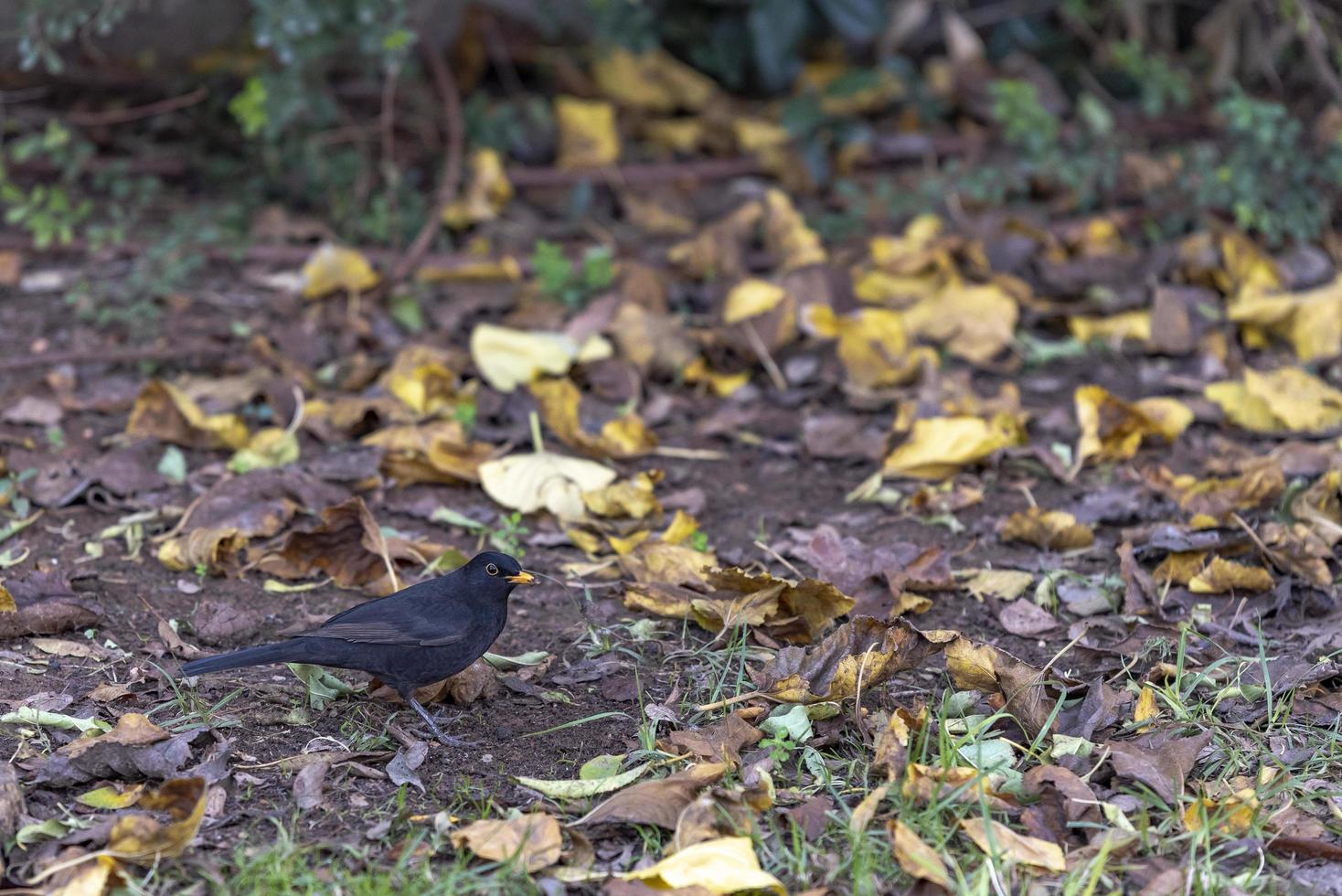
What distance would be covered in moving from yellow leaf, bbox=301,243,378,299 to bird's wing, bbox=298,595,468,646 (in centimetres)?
254

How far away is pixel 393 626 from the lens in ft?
11.3

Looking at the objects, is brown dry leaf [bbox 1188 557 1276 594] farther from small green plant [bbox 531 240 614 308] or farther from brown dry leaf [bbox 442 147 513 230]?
brown dry leaf [bbox 442 147 513 230]

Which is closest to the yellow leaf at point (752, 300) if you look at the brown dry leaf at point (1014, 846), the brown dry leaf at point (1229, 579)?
the brown dry leaf at point (1229, 579)

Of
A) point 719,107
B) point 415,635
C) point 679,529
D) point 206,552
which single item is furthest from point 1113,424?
point 719,107

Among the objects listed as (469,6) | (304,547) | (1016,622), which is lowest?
(1016,622)

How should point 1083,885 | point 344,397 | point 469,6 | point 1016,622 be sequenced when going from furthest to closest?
point 469,6, point 344,397, point 1016,622, point 1083,885

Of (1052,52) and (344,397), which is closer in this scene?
(344,397)

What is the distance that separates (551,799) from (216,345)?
292 centimetres

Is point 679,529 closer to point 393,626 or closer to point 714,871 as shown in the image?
point 393,626

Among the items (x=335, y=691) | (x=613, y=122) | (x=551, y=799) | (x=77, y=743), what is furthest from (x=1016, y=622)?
(x=613, y=122)

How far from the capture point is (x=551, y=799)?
311 cm

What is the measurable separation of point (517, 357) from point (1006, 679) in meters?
2.45

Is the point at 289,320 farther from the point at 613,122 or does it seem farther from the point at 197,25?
the point at 613,122

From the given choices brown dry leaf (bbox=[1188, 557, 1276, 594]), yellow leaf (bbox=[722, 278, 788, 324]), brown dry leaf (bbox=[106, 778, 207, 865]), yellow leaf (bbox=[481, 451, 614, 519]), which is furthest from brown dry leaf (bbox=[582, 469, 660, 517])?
brown dry leaf (bbox=[106, 778, 207, 865])
